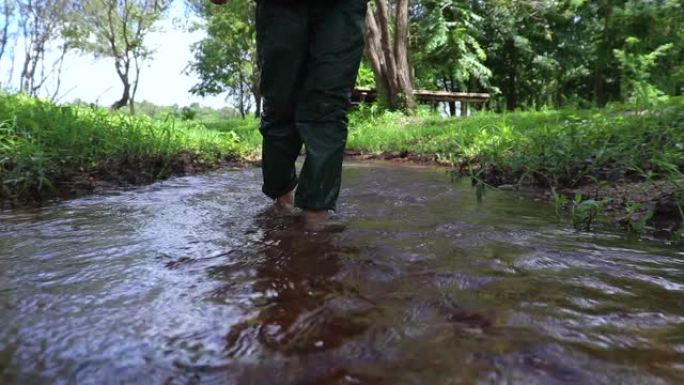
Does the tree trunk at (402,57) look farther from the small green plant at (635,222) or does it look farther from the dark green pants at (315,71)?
the small green plant at (635,222)

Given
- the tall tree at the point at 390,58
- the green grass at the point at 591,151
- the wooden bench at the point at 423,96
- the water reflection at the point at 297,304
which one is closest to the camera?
the water reflection at the point at 297,304

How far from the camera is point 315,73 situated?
7.68 feet

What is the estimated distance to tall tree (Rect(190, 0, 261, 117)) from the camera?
25266mm

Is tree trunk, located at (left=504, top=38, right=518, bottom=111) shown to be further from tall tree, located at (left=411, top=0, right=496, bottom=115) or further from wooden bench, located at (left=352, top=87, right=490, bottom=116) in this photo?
wooden bench, located at (left=352, top=87, right=490, bottom=116)

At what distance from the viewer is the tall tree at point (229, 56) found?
25.3 m

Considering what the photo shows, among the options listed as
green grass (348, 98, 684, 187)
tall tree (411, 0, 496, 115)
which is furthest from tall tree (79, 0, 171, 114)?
green grass (348, 98, 684, 187)

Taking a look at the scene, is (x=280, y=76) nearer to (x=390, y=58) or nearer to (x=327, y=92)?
(x=327, y=92)

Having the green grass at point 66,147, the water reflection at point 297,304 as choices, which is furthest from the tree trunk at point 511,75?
the water reflection at point 297,304

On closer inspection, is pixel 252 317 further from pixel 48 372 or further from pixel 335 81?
pixel 335 81

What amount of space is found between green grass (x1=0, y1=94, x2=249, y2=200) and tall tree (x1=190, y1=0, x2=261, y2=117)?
17.3m

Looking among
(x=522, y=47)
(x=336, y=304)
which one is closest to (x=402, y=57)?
(x=522, y=47)

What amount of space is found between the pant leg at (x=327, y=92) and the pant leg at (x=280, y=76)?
0.06 metres

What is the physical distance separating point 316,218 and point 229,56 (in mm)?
33840

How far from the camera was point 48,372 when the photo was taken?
0.94m
